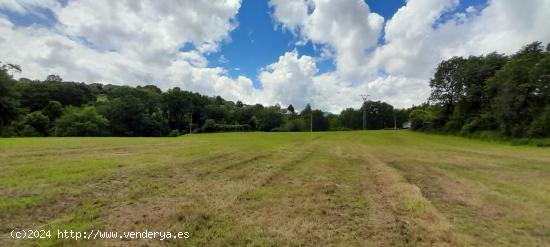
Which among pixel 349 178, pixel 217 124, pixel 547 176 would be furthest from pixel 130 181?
pixel 217 124

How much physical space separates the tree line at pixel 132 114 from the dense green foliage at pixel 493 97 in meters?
39.3

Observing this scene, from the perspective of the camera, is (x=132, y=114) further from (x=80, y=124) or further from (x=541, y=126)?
(x=541, y=126)

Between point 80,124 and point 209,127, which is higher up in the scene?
point 80,124

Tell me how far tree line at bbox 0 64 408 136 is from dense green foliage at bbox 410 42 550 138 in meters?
39.3

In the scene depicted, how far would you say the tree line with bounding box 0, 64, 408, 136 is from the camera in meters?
55.6

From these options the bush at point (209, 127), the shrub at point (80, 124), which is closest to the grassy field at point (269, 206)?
the shrub at point (80, 124)

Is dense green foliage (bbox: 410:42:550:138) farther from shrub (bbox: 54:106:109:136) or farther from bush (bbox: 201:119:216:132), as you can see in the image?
shrub (bbox: 54:106:109:136)

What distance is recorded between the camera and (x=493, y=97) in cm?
3962

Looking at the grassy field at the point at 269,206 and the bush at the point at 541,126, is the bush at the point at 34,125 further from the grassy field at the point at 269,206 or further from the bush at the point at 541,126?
the bush at the point at 541,126

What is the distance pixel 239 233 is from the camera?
4.57 m

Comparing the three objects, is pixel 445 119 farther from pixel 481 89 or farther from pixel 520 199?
pixel 520 199

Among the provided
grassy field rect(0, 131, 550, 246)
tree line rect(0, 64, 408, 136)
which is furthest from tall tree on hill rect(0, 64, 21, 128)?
grassy field rect(0, 131, 550, 246)

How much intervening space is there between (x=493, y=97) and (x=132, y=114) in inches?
2681

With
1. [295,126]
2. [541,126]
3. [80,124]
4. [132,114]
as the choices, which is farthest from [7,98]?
[295,126]
